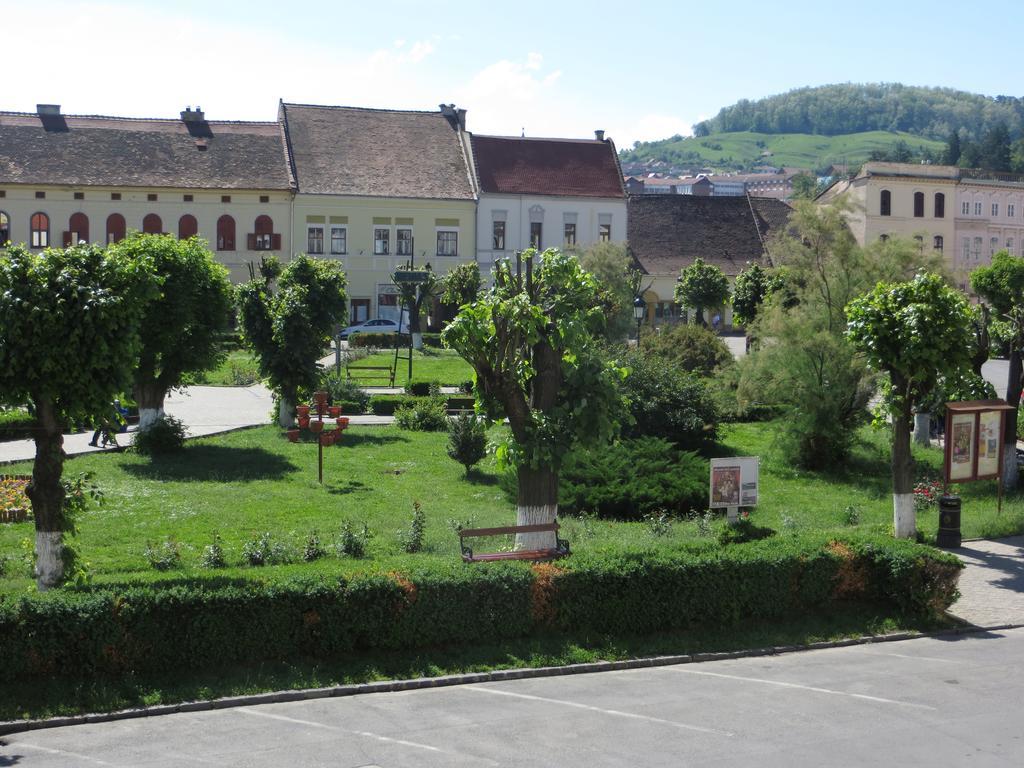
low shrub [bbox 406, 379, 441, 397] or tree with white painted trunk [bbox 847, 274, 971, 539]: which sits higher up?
tree with white painted trunk [bbox 847, 274, 971, 539]

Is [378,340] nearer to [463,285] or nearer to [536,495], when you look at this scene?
[463,285]

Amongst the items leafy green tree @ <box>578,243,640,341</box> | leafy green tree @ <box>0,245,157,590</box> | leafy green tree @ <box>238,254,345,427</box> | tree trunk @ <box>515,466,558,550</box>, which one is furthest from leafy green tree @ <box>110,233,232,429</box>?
leafy green tree @ <box>578,243,640,341</box>

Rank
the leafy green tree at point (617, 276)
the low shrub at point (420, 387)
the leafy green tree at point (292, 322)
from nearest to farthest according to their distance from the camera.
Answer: the leafy green tree at point (292, 322) < the low shrub at point (420, 387) < the leafy green tree at point (617, 276)

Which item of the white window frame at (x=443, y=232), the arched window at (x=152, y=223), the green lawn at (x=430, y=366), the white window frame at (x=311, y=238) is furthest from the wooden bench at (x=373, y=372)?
the arched window at (x=152, y=223)

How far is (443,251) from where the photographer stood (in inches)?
2373

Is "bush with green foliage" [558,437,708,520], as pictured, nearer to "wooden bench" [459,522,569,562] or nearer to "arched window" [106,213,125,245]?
"wooden bench" [459,522,569,562]

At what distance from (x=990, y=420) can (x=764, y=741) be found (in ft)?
36.5

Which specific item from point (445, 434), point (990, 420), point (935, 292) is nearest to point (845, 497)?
point (990, 420)

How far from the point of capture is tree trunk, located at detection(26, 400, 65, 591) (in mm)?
13781

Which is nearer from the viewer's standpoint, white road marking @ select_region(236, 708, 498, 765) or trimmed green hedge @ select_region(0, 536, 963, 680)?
white road marking @ select_region(236, 708, 498, 765)

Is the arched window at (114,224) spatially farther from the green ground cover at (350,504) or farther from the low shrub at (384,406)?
the green ground cover at (350,504)

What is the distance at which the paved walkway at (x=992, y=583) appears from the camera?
1539cm

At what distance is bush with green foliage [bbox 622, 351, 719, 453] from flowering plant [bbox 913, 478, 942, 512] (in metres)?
4.94

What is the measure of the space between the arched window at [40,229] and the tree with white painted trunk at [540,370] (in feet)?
147
